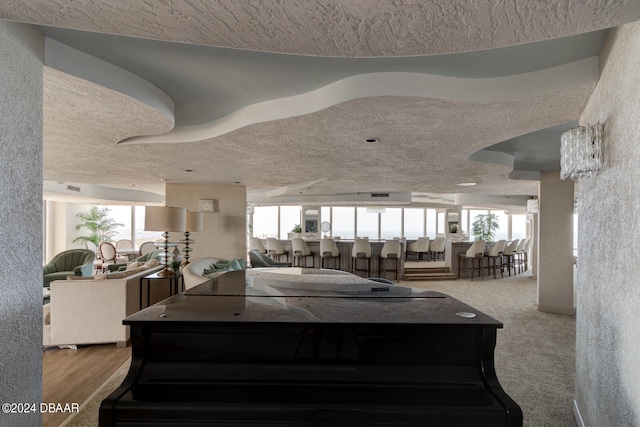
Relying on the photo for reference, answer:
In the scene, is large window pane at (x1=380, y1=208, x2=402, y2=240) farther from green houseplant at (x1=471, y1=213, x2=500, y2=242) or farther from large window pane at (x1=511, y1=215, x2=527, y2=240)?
large window pane at (x1=511, y1=215, x2=527, y2=240)

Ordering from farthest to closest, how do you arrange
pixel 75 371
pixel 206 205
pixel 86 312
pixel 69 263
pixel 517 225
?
pixel 517 225 → pixel 69 263 → pixel 206 205 → pixel 86 312 → pixel 75 371

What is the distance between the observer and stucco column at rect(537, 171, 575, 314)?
18.2 ft

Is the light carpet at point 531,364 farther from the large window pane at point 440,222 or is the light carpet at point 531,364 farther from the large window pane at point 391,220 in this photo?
the large window pane at point 440,222

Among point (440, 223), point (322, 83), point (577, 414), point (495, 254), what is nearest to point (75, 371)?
point (322, 83)

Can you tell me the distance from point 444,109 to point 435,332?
1.74 metres

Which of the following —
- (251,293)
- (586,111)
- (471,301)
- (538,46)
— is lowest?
(471,301)

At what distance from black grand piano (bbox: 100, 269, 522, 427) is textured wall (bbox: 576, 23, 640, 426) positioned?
1.99 ft

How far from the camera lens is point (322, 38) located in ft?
4.99

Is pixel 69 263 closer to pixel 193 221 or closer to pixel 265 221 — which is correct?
pixel 193 221

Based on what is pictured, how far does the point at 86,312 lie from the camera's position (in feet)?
12.9

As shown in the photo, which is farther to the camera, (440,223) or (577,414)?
(440,223)

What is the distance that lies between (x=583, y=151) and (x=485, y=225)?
1485 cm

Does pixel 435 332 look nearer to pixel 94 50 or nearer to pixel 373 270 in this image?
pixel 94 50

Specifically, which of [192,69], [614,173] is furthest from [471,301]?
[192,69]
